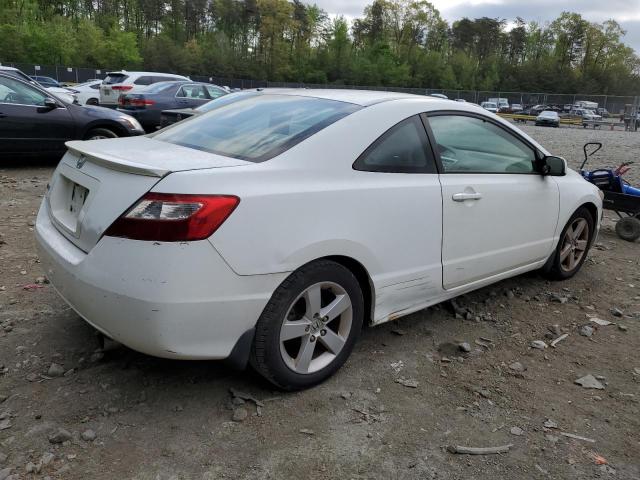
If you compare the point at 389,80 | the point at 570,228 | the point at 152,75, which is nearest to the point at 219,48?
the point at 389,80

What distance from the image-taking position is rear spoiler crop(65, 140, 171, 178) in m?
2.44

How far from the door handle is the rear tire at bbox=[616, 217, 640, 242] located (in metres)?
4.02

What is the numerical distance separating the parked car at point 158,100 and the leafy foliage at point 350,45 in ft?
177

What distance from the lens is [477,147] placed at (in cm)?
380

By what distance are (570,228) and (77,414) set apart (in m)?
3.98

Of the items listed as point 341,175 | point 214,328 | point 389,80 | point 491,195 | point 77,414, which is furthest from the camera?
point 389,80

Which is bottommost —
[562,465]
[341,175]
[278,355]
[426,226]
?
[562,465]

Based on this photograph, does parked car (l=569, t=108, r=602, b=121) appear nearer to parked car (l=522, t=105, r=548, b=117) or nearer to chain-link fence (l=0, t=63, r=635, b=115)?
chain-link fence (l=0, t=63, r=635, b=115)

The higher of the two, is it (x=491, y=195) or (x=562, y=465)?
(x=491, y=195)

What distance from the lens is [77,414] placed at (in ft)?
8.63

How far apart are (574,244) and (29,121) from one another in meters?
7.61

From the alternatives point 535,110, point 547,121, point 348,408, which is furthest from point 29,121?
point 535,110

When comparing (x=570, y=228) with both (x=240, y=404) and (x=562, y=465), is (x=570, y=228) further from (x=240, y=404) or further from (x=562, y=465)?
(x=240, y=404)

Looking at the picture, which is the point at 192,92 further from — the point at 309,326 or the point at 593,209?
the point at 309,326
